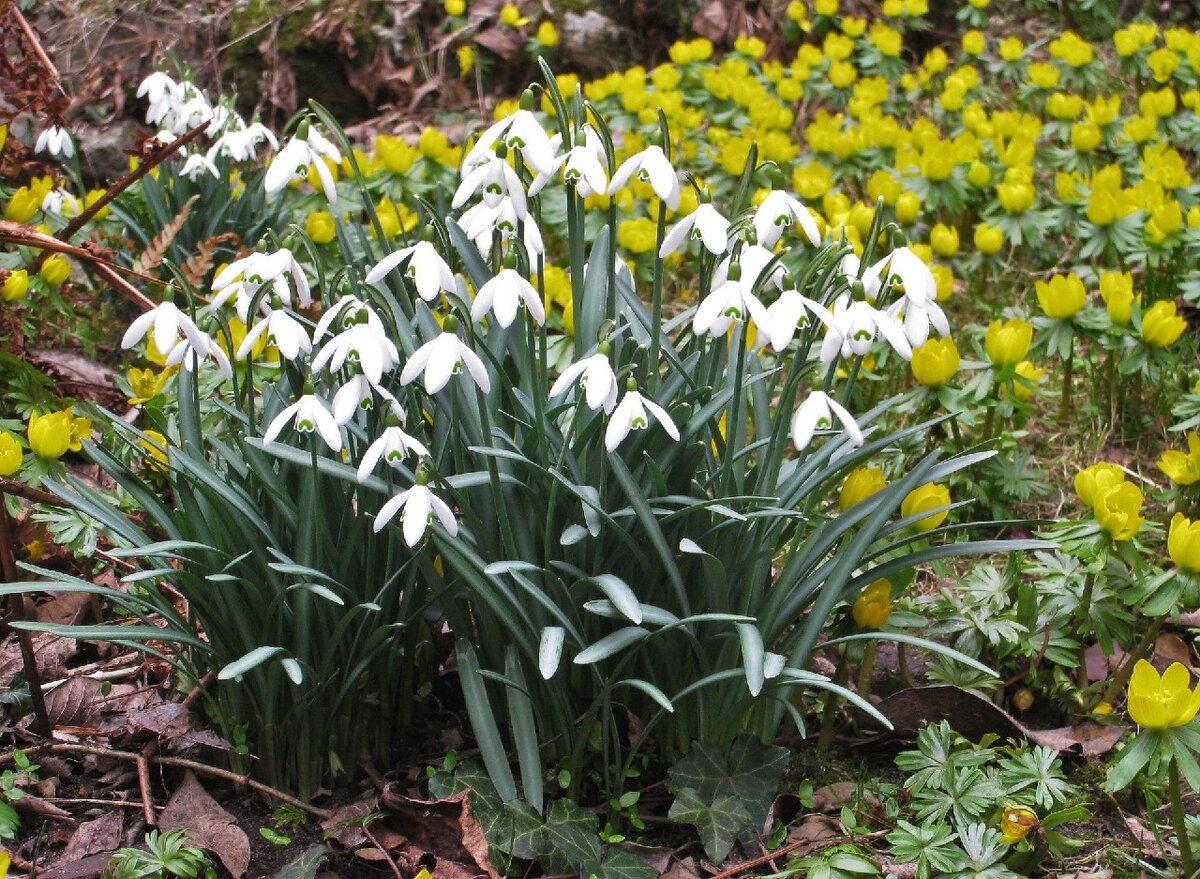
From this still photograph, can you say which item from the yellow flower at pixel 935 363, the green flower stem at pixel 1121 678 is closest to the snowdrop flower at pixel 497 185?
the yellow flower at pixel 935 363

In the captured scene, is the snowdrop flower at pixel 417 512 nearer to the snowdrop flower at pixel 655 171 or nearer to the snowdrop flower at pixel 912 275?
the snowdrop flower at pixel 655 171

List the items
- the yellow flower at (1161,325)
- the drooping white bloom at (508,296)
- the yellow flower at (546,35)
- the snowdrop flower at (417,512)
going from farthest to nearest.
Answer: the yellow flower at (546,35)
the yellow flower at (1161,325)
the drooping white bloom at (508,296)
the snowdrop flower at (417,512)

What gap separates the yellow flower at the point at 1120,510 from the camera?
86.0 inches

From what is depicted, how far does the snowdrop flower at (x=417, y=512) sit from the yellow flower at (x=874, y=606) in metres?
0.81

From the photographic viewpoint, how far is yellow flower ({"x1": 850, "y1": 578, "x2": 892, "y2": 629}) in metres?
2.17

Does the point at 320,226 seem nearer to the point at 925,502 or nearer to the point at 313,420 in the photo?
the point at 313,420

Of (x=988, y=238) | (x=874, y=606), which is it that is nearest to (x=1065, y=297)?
(x=988, y=238)

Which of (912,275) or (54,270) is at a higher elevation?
(912,275)

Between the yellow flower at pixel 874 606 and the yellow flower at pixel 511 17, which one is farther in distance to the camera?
the yellow flower at pixel 511 17

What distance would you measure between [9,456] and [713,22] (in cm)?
480

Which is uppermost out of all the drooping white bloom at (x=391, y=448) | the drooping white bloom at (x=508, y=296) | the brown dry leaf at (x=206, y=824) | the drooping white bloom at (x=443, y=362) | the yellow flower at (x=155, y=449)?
the drooping white bloom at (x=508, y=296)

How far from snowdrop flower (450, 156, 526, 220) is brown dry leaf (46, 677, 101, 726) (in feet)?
4.06

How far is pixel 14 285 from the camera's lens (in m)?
2.71

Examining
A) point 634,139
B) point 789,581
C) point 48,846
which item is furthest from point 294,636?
point 634,139
